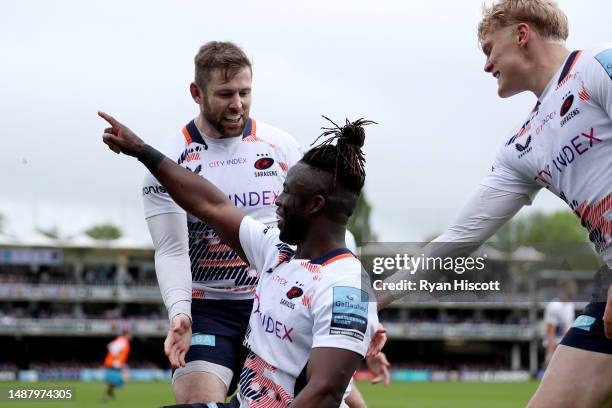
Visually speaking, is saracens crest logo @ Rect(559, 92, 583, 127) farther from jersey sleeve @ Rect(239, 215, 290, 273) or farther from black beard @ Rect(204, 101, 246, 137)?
black beard @ Rect(204, 101, 246, 137)

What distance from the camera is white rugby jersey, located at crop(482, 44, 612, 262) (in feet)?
15.6

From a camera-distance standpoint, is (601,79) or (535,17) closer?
(601,79)

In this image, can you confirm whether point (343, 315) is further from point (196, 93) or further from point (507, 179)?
point (196, 93)

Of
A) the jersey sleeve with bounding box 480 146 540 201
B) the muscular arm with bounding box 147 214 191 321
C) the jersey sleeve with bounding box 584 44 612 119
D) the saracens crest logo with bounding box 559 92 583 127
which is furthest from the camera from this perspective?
the muscular arm with bounding box 147 214 191 321

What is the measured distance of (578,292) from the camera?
6.33m

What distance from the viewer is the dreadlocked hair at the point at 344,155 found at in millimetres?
4684

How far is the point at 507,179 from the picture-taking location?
216 inches

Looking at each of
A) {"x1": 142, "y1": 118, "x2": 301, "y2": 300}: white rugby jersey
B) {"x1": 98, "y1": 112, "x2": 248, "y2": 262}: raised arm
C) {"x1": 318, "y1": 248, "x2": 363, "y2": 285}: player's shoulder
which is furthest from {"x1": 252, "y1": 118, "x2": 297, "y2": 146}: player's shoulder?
{"x1": 318, "y1": 248, "x2": 363, "y2": 285}: player's shoulder

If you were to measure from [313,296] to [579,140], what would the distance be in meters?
1.56

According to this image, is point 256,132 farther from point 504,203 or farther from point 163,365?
point 163,365

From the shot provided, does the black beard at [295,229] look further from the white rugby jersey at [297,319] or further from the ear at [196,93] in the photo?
the ear at [196,93]

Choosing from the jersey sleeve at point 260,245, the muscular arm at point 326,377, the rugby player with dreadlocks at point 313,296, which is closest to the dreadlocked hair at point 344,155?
the rugby player with dreadlocks at point 313,296

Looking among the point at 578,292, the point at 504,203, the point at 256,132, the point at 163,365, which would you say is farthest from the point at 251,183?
the point at 163,365

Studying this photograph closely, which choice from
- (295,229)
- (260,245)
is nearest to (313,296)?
(295,229)
